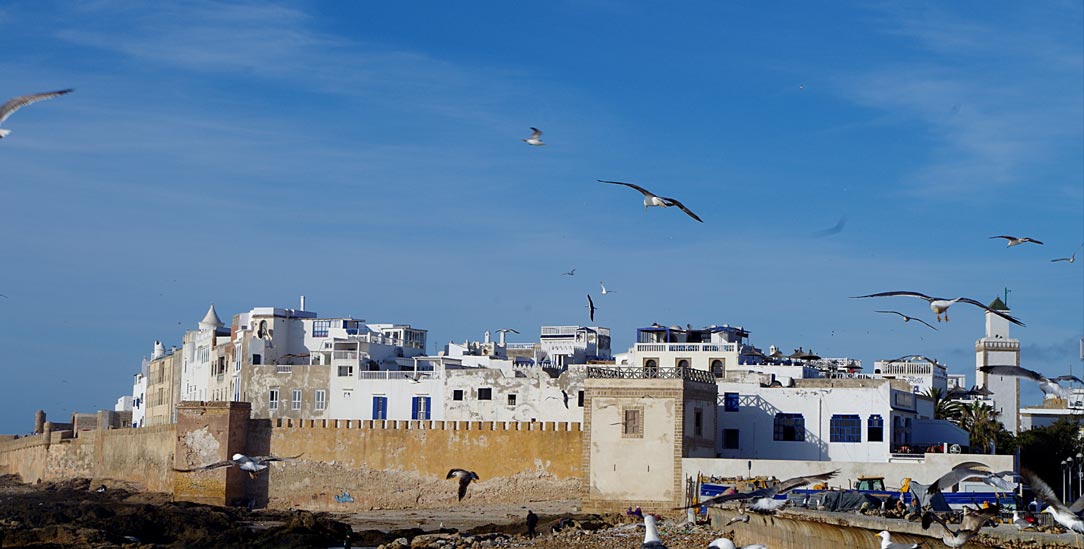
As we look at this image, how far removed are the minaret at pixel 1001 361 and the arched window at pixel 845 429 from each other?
36.3 m

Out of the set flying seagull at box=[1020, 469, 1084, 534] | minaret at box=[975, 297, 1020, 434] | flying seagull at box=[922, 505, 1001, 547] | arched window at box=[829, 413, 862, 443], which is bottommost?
flying seagull at box=[922, 505, 1001, 547]

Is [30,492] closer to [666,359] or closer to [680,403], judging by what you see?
[666,359]

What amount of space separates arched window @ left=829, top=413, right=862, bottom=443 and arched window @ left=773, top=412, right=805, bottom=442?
0.86 m

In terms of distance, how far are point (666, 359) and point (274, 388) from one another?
1467 centimetres

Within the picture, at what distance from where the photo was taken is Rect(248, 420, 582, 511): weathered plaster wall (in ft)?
154

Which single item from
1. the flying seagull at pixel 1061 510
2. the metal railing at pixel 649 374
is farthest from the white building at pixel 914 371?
the flying seagull at pixel 1061 510

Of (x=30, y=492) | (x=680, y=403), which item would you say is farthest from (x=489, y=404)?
(x=30, y=492)

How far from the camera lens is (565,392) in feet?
174

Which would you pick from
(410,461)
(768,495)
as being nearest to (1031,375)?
(768,495)

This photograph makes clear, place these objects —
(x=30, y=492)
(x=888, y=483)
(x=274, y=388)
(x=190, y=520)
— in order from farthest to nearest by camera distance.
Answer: (x=30, y=492), (x=274, y=388), (x=190, y=520), (x=888, y=483)

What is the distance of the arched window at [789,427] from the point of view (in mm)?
44531

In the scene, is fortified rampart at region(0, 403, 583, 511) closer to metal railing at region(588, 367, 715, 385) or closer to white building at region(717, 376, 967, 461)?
metal railing at region(588, 367, 715, 385)

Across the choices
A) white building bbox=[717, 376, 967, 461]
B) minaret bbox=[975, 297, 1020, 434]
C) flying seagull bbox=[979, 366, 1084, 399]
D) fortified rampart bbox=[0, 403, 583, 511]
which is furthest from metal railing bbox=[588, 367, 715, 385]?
minaret bbox=[975, 297, 1020, 434]

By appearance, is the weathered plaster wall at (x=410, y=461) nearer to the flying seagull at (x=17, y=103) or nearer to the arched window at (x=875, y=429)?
the arched window at (x=875, y=429)
